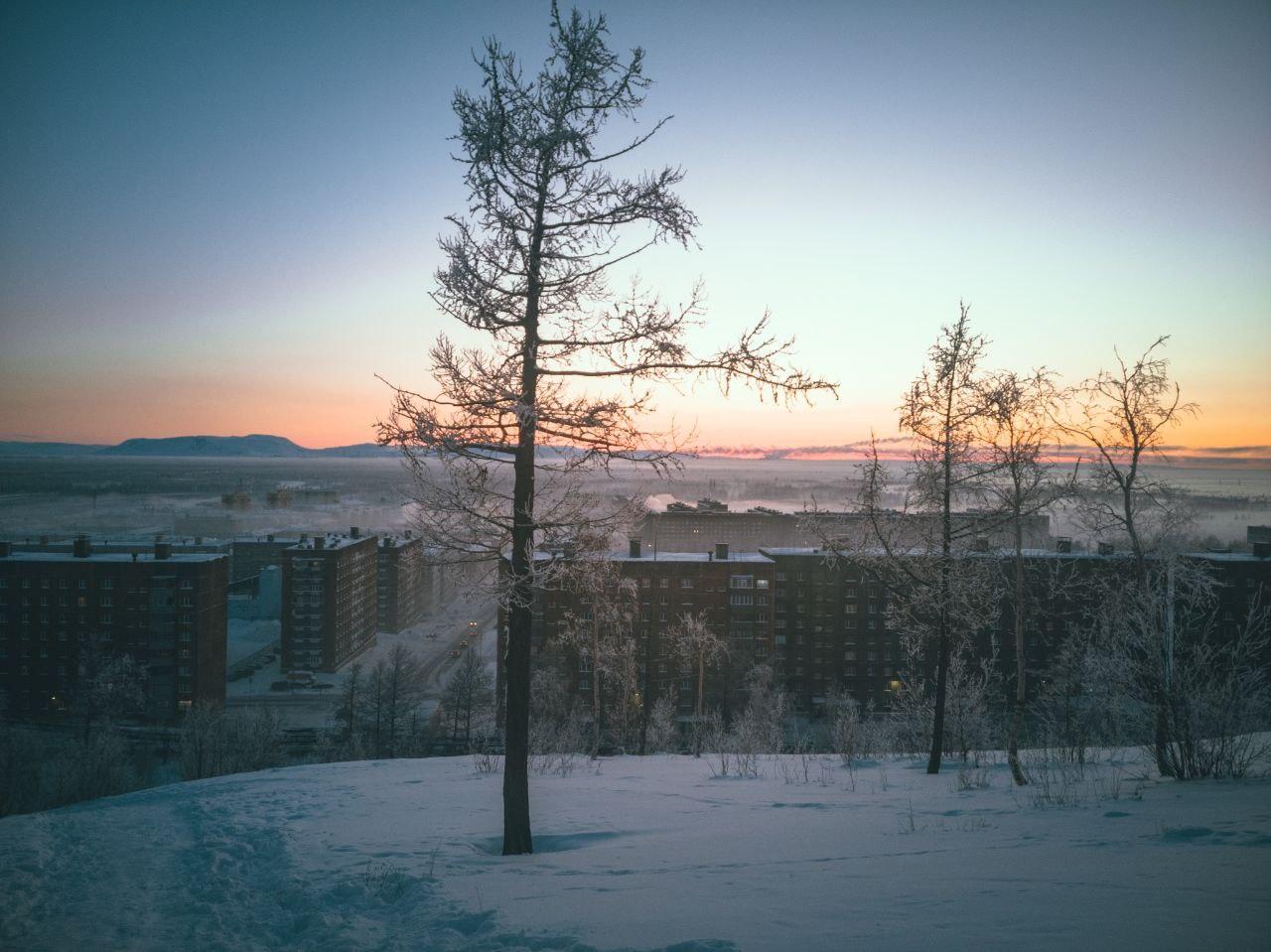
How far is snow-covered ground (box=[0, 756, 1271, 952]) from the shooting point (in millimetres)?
3795

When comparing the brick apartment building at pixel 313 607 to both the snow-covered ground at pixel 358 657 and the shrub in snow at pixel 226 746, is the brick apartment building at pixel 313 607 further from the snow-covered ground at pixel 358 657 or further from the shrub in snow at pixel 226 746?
the shrub in snow at pixel 226 746

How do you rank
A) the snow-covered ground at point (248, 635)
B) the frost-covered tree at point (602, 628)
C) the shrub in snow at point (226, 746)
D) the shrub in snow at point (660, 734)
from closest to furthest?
the frost-covered tree at point (602, 628)
the shrub in snow at point (226, 746)
the shrub in snow at point (660, 734)
the snow-covered ground at point (248, 635)

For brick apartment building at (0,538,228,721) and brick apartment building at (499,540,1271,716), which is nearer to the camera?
brick apartment building at (0,538,228,721)

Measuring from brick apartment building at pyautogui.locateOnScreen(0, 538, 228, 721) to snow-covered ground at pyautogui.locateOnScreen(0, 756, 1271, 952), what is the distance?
114 ft

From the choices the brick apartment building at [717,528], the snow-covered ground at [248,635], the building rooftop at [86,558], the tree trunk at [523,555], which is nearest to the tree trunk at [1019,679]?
the tree trunk at [523,555]

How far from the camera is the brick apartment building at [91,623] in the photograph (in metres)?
36.5

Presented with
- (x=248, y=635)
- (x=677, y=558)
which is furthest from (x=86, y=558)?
(x=677, y=558)

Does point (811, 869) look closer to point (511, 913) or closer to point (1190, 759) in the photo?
point (511, 913)

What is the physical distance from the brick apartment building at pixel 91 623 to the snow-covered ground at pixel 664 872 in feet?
114

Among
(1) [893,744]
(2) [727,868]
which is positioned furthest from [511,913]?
(1) [893,744]

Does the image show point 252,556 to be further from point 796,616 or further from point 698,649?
point 698,649

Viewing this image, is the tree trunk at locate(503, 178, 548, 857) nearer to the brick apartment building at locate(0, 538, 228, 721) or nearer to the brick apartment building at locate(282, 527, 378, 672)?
the brick apartment building at locate(0, 538, 228, 721)

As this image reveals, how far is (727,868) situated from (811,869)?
0.68 metres

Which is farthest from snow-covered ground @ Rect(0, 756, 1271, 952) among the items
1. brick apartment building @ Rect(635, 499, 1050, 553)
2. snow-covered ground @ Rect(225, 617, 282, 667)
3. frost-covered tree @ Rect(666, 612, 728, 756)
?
brick apartment building @ Rect(635, 499, 1050, 553)
